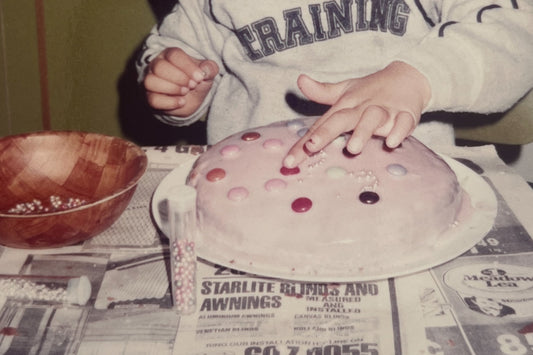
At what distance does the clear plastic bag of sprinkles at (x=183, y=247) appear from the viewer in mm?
527

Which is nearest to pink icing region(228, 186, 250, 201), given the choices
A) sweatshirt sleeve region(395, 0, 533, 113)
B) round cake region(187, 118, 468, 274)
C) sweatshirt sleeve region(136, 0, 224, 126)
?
round cake region(187, 118, 468, 274)

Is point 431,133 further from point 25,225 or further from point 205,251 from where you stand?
point 25,225

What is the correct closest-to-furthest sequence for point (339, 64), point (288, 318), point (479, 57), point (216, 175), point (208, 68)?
point (288, 318), point (216, 175), point (479, 57), point (208, 68), point (339, 64)

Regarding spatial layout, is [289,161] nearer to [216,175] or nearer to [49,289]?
[216,175]

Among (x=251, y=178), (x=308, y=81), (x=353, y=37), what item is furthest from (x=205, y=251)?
(x=353, y=37)

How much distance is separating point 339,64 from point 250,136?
31cm

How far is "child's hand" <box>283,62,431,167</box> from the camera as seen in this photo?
594 mm

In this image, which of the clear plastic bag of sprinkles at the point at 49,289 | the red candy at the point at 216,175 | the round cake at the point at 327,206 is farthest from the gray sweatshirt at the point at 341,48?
the clear plastic bag of sprinkles at the point at 49,289

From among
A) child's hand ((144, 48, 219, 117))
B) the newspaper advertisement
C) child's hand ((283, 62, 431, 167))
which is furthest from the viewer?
child's hand ((144, 48, 219, 117))

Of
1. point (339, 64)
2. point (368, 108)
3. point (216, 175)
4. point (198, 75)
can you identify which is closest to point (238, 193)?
point (216, 175)

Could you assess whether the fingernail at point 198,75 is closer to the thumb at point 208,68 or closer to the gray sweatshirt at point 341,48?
the thumb at point 208,68

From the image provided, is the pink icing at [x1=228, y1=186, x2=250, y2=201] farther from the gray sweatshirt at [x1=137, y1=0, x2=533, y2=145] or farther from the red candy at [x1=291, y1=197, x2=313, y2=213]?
the gray sweatshirt at [x1=137, y1=0, x2=533, y2=145]

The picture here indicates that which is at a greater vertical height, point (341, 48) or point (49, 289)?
point (341, 48)

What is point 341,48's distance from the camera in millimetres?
932
